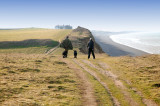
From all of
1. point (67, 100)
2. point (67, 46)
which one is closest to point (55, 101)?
point (67, 100)

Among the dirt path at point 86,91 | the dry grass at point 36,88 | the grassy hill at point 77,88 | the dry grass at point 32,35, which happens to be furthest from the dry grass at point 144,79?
the dry grass at point 32,35

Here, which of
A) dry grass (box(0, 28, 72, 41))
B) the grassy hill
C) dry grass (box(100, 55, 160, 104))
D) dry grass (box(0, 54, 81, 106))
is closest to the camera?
dry grass (box(0, 54, 81, 106))

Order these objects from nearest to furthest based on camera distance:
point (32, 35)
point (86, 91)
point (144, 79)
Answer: point (86, 91)
point (144, 79)
point (32, 35)

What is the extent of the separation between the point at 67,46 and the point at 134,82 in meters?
15.2

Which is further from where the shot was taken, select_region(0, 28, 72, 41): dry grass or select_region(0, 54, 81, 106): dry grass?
select_region(0, 28, 72, 41): dry grass

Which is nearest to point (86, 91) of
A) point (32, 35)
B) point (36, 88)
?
point (36, 88)

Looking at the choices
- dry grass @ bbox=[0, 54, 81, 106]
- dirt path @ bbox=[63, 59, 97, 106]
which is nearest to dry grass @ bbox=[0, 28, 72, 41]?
dry grass @ bbox=[0, 54, 81, 106]

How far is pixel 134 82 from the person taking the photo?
14039 millimetres

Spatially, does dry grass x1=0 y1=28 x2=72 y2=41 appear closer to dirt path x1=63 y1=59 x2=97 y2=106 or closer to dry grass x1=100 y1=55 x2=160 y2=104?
dry grass x1=100 y1=55 x2=160 y2=104

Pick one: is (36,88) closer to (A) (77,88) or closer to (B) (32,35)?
(A) (77,88)

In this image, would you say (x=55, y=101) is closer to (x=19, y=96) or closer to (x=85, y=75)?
(x=19, y=96)

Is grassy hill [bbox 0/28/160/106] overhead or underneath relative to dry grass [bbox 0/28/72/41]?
underneath

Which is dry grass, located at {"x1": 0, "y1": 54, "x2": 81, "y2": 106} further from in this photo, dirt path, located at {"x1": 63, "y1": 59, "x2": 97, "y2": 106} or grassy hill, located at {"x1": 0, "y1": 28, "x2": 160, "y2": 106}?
dirt path, located at {"x1": 63, "y1": 59, "x2": 97, "y2": 106}

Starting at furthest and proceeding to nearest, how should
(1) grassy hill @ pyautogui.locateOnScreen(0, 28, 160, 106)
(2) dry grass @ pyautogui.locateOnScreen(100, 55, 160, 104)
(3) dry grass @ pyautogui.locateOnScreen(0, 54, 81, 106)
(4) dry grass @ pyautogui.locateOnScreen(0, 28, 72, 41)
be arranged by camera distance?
(4) dry grass @ pyautogui.locateOnScreen(0, 28, 72, 41), (2) dry grass @ pyautogui.locateOnScreen(100, 55, 160, 104), (1) grassy hill @ pyautogui.locateOnScreen(0, 28, 160, 106), (3) dry grass @ pyautogui.locateOnScreen(0, 54, 81, 106)
